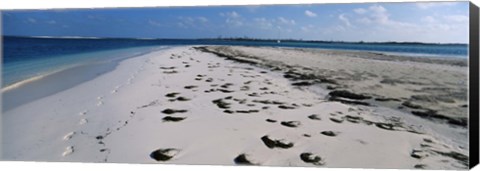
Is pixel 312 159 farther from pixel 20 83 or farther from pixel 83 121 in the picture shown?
pixel 20 83

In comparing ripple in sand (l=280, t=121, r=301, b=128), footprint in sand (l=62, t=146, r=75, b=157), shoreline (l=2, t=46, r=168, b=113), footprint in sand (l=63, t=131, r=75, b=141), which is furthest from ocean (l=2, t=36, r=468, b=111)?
footprint in sand (l=62, t=146, r=75, b=157)

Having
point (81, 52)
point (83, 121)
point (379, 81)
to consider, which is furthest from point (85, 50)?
point (379, 81)

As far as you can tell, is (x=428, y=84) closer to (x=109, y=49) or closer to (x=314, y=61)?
(x=314, y=61)

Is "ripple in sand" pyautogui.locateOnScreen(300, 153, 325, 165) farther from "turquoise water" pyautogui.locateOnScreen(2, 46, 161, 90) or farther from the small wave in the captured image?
the small wave

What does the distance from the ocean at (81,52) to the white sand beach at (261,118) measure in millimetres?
85

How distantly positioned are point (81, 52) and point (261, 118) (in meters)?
2.11

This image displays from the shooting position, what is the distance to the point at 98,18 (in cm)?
379

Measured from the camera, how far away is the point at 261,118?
342 cm

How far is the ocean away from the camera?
129 inches

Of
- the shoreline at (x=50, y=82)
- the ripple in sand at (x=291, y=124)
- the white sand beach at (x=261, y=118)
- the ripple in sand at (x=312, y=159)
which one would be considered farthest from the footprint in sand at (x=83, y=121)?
the ripple in sand at (x=312, y=159)

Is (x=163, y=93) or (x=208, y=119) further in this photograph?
(x=163, y=93)

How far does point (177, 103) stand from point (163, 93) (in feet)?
0.57

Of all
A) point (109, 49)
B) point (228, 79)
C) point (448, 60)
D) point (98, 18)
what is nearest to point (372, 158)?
point (448, 60)

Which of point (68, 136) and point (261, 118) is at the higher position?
point (261, 118)
